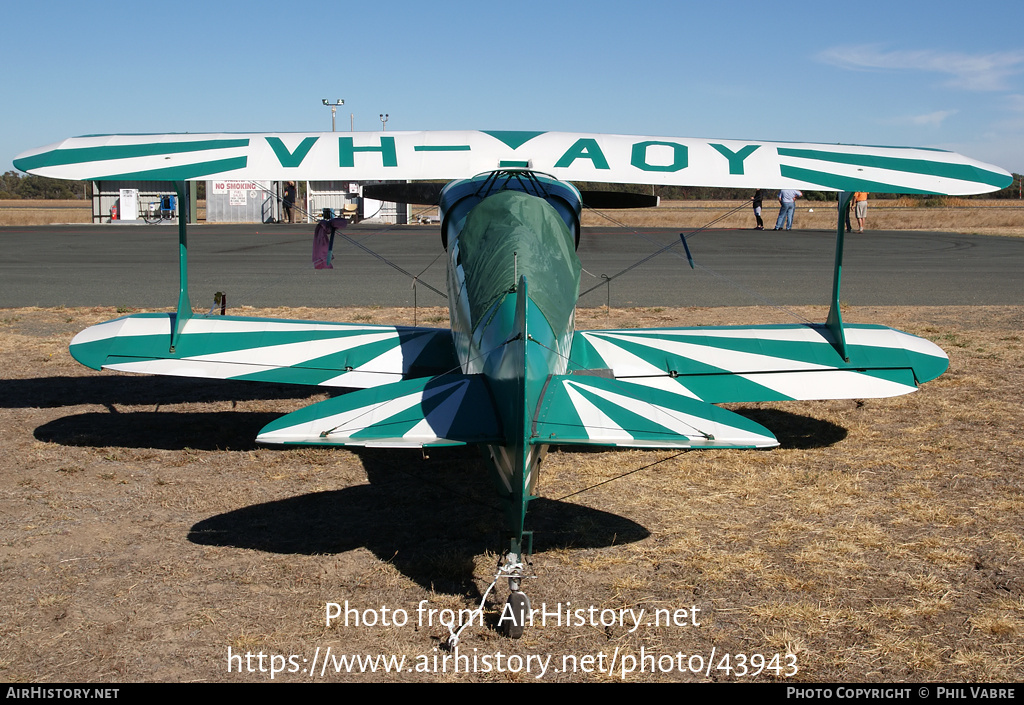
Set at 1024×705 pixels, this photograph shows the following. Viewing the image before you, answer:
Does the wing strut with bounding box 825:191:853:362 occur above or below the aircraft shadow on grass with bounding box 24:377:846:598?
above

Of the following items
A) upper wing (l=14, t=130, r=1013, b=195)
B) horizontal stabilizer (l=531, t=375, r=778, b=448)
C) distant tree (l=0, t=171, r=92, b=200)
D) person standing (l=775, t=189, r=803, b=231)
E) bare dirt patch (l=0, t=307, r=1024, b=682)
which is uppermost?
distant tree (l=0, t=171, r=92, b=200)

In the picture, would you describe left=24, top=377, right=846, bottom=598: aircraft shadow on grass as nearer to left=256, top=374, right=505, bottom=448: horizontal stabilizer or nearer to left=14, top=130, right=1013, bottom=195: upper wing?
left=256, top=374, right=505, bottom=448: horizontal stabilizer

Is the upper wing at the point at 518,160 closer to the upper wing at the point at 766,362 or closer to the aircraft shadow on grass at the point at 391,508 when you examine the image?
the upper wing at the point at 766,362

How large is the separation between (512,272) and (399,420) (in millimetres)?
1284

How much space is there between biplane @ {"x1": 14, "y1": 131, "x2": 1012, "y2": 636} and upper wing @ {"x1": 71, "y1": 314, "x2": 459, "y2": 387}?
1cm

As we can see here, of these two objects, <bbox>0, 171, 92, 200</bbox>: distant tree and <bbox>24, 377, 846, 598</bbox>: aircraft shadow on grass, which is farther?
<bbox>0, 171, 92, 200</bbox>: distant tree

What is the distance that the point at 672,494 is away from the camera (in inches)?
213

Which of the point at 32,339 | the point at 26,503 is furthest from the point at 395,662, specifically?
the point at 32,339

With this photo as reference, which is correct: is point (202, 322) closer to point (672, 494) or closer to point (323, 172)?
point (323, 172)

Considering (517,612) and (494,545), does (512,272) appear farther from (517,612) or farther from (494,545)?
(517,612)

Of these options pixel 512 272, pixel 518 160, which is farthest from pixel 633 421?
pixel 518 160

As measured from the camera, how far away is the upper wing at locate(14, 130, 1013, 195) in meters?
5.46

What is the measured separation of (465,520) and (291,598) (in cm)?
127

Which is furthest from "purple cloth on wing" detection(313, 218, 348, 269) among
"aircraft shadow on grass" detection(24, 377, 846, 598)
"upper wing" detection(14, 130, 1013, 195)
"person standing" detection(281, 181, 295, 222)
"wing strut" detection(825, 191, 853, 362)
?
"person standing" detection(281, 181, 295, 222)
